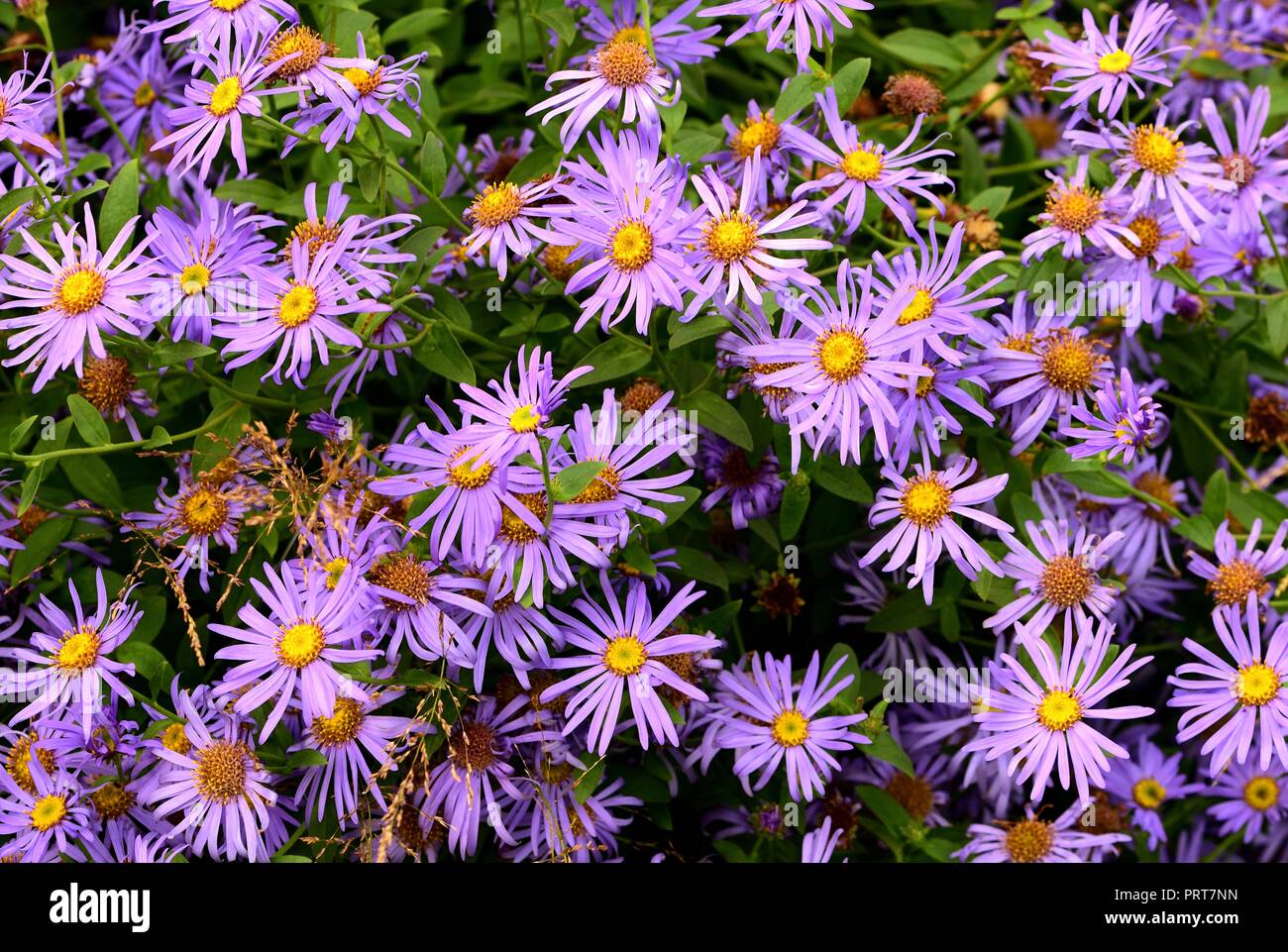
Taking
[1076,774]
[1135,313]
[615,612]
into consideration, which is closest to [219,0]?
[615,612]

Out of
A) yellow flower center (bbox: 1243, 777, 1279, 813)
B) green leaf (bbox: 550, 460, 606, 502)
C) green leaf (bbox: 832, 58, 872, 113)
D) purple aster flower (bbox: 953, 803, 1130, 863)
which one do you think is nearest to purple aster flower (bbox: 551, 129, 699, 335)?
green leaf (bbox: 550, 460, 606, 502)

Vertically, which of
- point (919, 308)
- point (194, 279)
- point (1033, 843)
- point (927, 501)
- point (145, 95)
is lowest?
point (1033, 843)

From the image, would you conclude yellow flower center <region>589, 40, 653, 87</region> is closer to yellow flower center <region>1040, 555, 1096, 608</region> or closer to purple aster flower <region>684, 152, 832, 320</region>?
purple aster flower <region>684, 152, 832, 320</region>

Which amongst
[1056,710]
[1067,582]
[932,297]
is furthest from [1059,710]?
[932,297]

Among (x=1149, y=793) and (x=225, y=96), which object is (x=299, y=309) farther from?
(x=1149, y=793)

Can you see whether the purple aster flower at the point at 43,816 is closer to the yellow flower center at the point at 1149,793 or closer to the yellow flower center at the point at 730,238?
the yellow flower center at the point at 730,238

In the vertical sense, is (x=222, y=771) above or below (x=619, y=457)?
below

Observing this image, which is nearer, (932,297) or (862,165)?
(932,297)
